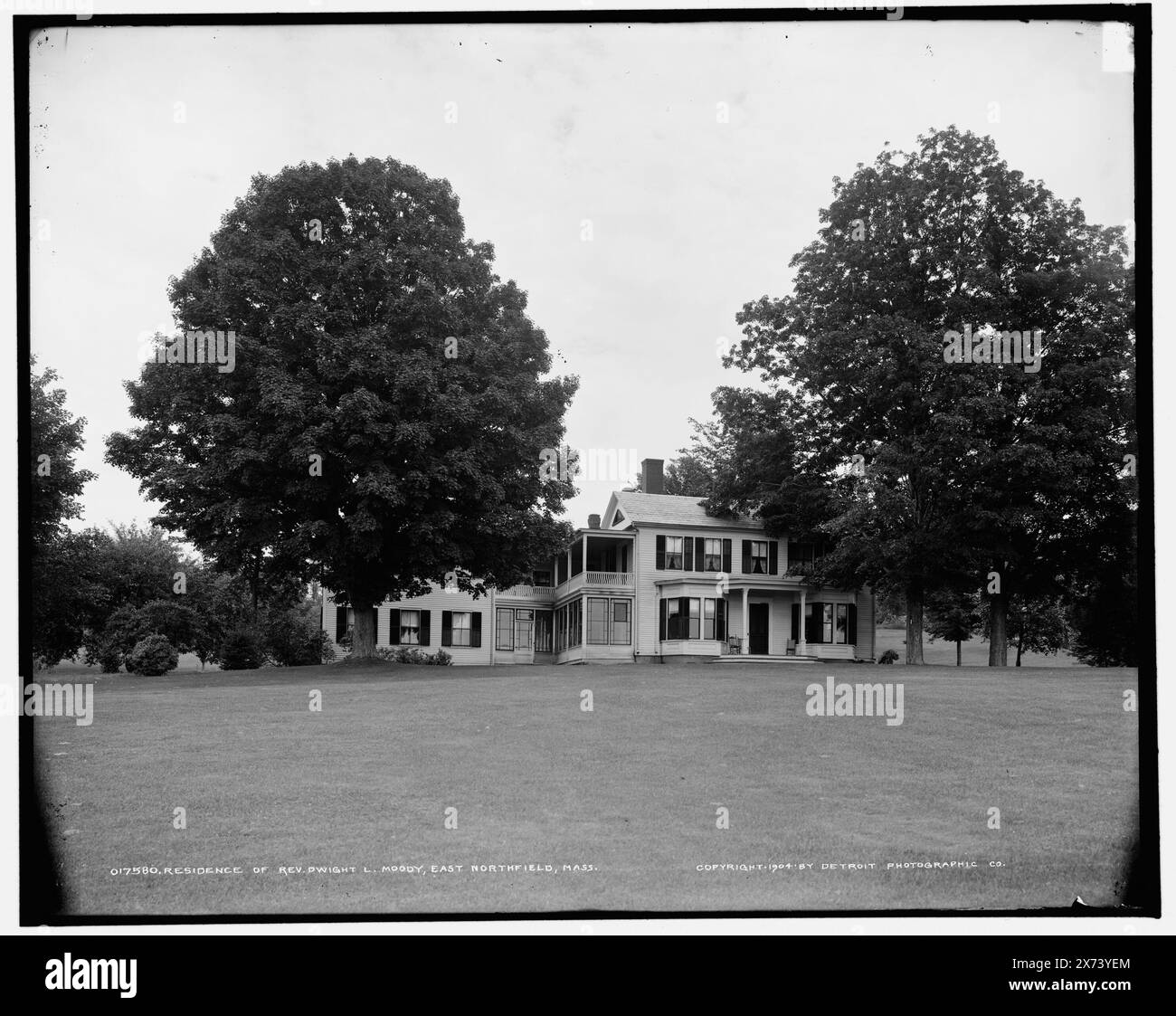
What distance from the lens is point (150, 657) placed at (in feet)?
61.3

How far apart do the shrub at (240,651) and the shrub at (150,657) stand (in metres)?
5.02

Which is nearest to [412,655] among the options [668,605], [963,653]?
[668,605]

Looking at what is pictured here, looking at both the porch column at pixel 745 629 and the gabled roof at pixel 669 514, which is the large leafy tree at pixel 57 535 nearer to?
the gabled roof at pixel 669 514

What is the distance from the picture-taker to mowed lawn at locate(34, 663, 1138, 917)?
21.0ft

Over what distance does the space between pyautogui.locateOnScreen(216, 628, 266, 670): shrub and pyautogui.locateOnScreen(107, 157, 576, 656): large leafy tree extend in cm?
304

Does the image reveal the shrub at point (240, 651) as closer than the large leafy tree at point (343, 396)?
No

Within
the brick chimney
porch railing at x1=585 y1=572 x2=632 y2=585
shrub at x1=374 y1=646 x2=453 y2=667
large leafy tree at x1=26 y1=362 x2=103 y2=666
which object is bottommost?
shrub at x1=374 y1=646 x2=453 y2=667

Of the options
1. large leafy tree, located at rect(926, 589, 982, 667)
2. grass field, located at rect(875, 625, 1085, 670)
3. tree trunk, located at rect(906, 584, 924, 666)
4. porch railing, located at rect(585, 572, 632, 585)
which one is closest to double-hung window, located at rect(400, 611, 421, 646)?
porch railing, located at rect(585, 572, 632, 585)

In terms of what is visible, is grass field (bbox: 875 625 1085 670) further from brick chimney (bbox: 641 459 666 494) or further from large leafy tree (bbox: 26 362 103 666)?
large leafy tree (bbox: 26 362 103 666)

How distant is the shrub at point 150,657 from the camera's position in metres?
18.4

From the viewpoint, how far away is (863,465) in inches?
888

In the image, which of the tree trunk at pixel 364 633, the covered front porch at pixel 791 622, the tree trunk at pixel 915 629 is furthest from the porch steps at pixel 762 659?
the tree trunk at pixel 364 633

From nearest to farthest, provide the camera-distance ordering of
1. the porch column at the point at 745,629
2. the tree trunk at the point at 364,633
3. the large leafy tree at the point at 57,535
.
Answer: the large leafy tree at the point at 57,535 < the tree trunk at the point at 364,633 < the porch column at the point at 745,629
